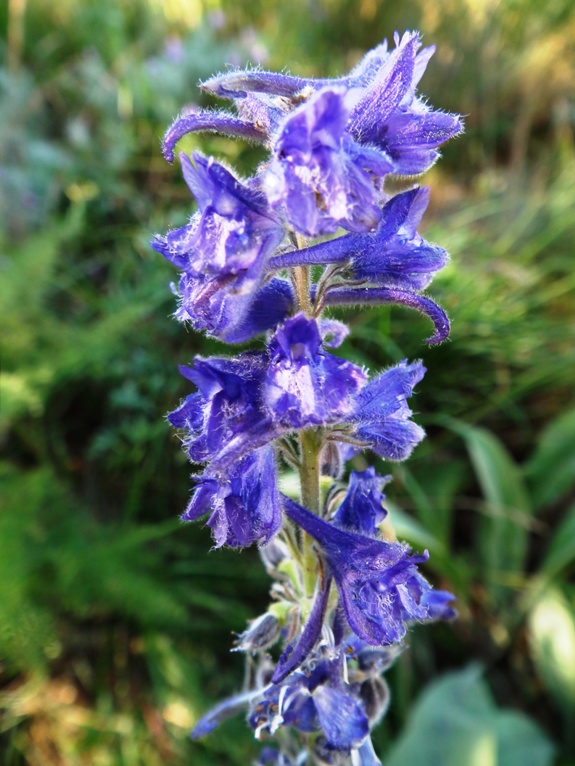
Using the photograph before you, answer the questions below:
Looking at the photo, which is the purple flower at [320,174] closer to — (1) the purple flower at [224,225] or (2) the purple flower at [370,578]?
(1) the purple flower at [224,225]

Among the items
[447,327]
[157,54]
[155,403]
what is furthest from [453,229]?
[157,54]

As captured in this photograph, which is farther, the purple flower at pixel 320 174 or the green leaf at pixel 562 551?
the green leaf at pixel 562 551

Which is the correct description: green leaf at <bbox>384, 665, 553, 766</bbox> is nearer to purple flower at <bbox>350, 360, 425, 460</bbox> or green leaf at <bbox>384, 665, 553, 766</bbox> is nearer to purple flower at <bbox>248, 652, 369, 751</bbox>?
purple flower at <bbox>248, 652, 369, 751</bbox>

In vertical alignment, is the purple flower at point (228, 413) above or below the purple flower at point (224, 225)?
below

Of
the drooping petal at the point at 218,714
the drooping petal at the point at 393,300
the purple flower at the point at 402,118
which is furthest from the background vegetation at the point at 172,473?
the purple flower at the point at 402,118

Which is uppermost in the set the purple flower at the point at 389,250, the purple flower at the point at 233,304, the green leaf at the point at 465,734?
the purple flower at the point at 389,250
